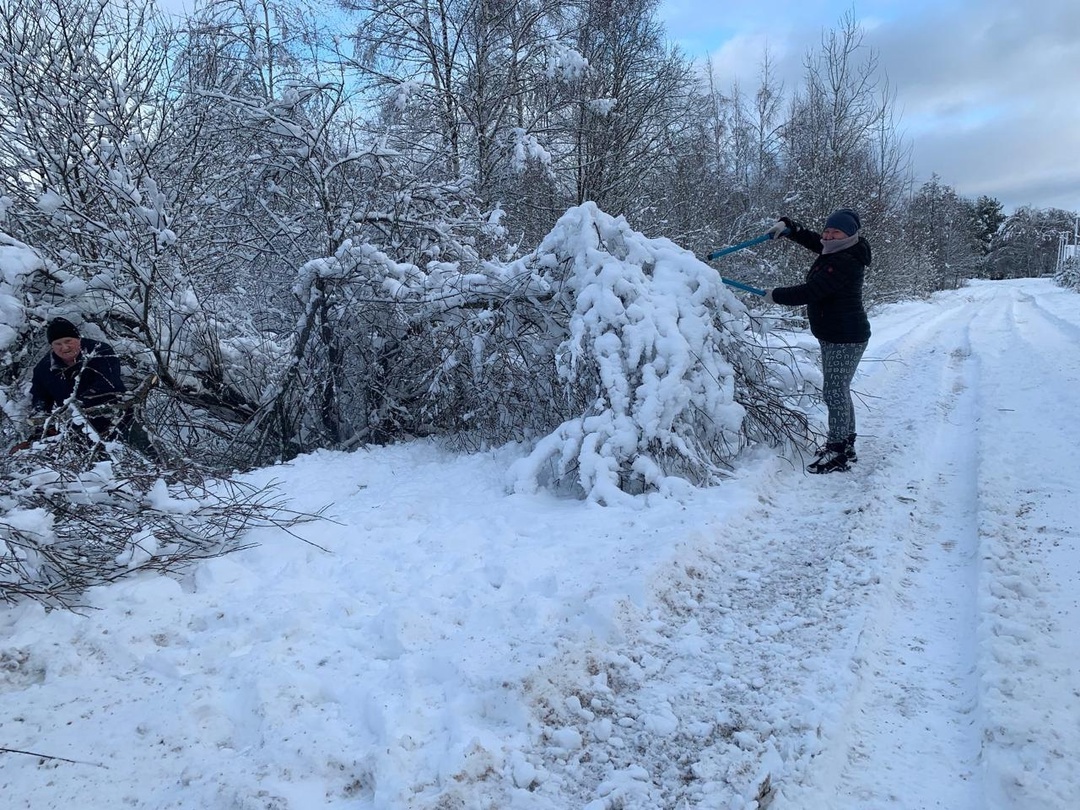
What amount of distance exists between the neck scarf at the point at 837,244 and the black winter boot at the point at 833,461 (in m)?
1.41

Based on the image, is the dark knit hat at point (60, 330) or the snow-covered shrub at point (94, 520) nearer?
the snow-covered shrub at point (94, 520)

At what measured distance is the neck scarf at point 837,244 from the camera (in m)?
4.53

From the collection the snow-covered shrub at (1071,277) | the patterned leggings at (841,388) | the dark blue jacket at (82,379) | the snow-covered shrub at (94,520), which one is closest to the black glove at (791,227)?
the patterned leggings at (841,388)

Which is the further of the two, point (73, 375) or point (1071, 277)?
point (1071, 277)

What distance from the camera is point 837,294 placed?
4.56 m

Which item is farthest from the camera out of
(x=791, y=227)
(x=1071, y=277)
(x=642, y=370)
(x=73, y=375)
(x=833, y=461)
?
(x=1071, y=277)

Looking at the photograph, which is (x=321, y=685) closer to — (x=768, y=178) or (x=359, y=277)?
(x=359, y=277)

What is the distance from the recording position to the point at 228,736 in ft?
6.56

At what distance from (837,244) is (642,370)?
68.0 inches

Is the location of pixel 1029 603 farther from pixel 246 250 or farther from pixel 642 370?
pixel 246 250

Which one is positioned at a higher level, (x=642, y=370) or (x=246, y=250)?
(x=246, y=250)

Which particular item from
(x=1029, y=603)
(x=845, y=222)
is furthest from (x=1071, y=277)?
(x=1029, y=603)

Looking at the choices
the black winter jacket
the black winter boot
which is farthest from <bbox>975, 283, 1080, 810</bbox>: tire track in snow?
the black winter jacket

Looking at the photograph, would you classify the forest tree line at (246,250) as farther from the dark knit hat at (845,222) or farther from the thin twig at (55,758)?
the thin twig at (55,758)
